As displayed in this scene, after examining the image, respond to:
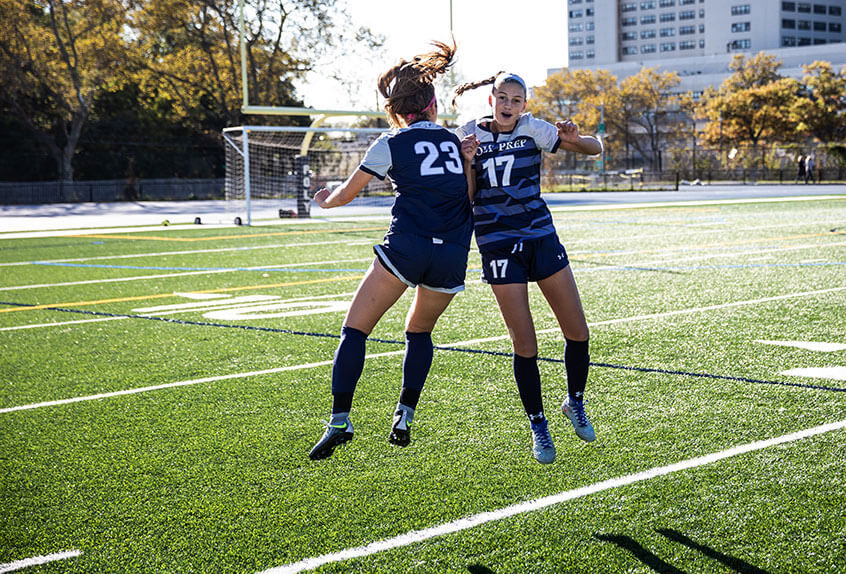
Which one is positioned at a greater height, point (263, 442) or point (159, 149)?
point (159, 149)

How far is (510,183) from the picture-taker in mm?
4980

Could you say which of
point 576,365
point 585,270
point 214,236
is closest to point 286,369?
point 576,365

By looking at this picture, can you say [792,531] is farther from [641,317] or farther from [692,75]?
[692,75]

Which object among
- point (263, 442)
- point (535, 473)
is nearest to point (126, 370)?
point (263, 442)

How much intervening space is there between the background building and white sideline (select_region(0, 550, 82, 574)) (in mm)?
123355

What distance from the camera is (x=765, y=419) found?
18.7 ft

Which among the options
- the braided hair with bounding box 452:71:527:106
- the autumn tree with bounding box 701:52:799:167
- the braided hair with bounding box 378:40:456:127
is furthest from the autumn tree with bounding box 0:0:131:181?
the braided hair with bounding box 378:40:456:127

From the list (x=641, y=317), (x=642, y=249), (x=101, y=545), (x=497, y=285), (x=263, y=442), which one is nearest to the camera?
(x=101, y=545)

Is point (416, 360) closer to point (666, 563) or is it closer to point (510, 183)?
point (510, 183)

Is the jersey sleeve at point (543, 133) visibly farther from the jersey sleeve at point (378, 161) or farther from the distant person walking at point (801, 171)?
the distant person walking at point (801, 171)

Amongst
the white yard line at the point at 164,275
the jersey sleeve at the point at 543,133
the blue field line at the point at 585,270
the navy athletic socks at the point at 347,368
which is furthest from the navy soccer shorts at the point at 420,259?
the white yard line at the point at 164,275

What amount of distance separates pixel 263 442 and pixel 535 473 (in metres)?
1.67

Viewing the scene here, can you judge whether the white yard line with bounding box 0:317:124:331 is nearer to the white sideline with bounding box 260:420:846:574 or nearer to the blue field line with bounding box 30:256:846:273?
the blue field line with bounding box 30:256:846:273

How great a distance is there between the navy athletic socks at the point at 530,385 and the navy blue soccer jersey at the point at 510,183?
656 millimetres
